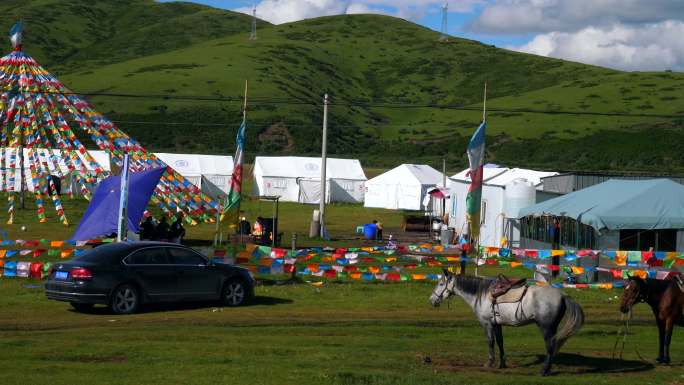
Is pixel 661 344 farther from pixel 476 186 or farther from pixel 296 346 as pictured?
pixel 476 186

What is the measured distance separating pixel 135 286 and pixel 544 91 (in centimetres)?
14952

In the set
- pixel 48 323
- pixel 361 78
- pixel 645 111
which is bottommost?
pixel 48 323

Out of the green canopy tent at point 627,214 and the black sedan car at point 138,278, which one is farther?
the green canopy tent at point 627,214

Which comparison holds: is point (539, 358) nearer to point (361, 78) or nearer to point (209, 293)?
point (209, 293)

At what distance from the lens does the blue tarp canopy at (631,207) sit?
25375 mm

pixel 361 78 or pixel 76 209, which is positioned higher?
pixel 361 78

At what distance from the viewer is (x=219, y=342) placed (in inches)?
579

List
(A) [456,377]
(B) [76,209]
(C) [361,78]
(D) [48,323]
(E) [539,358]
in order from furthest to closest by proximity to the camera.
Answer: (C) [361,78] → (B) [76,209] → (D) [48,323] → (E) [539,358] → (A) [456,377]

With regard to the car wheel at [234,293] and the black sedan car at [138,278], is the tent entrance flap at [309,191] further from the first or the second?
the black sedan car at [138,278]

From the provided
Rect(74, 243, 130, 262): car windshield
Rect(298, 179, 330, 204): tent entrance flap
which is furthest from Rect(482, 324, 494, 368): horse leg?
Rect(298, 179, 330, 204): tent entrance flap

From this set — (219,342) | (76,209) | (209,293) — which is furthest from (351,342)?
(76,209)

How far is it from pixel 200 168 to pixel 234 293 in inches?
1776

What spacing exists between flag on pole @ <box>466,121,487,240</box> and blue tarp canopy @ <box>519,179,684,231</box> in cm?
450

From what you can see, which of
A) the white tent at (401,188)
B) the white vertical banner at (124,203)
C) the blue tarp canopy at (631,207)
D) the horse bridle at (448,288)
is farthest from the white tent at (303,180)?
the horse bridle at (448,288)
